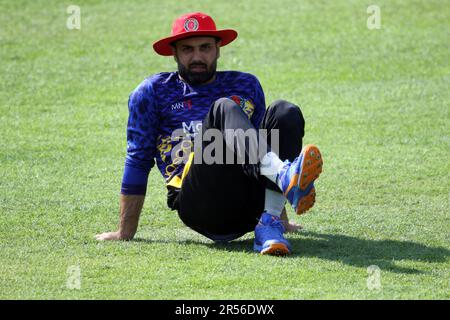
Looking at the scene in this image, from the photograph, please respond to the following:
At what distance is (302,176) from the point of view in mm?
5547

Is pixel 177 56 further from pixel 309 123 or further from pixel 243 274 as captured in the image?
pixel 309 123

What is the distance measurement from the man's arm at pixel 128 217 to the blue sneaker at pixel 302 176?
3.96ft

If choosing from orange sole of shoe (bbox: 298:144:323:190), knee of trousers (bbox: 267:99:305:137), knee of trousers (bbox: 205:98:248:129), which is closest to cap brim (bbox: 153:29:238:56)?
knee of trousers (bbox: 205:98:248:129)

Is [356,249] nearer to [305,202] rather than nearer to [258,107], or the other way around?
[305,202]

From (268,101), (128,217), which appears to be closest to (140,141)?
(128,217)

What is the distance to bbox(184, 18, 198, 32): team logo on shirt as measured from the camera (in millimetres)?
6527

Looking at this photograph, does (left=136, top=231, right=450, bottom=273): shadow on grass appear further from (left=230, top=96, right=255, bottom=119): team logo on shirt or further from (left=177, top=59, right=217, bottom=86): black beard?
(left=177, top=59, right=217, bottom=86): black beard

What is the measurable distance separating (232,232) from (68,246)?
1.06 m

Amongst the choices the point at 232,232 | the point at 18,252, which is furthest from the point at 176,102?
the point at 18,252

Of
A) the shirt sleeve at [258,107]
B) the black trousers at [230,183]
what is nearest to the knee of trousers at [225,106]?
the black trousers at [230,183]

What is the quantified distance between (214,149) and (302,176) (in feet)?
2.36

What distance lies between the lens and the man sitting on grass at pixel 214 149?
5871mm

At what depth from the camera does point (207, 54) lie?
21.9ft

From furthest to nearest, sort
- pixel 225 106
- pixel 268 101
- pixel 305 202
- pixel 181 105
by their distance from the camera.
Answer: pixel 268 101, pixel 181 105, pixel 225 106, pixel 305 202
